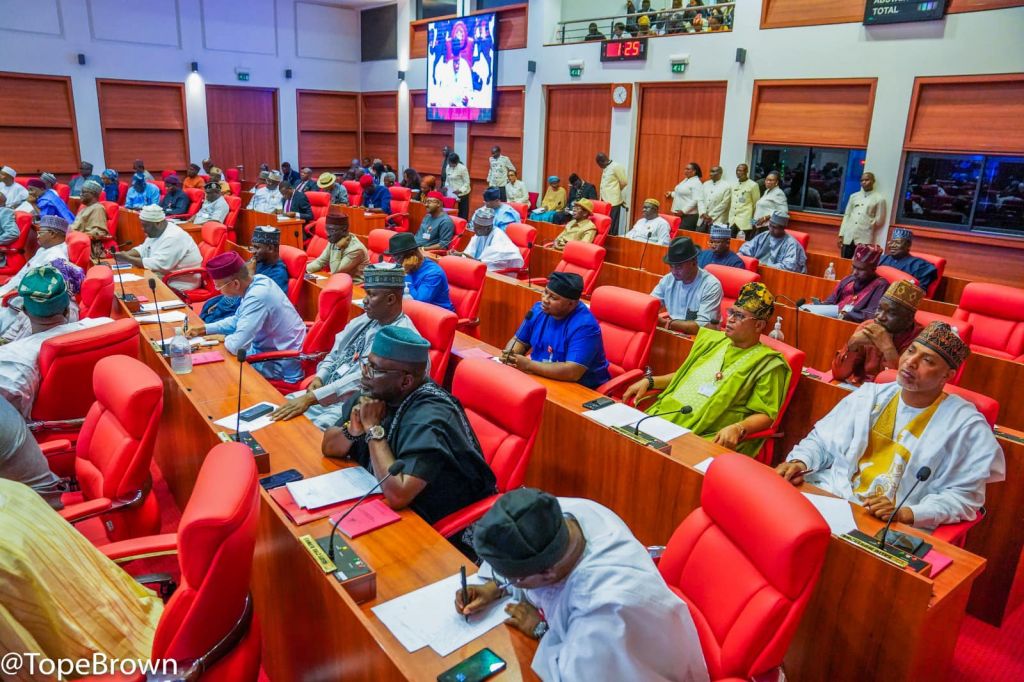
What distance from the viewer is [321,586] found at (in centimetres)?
183

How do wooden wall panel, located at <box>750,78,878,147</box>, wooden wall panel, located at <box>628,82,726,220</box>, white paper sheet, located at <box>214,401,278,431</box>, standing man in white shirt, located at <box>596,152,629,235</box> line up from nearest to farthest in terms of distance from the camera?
white paper sheet, located at <box>214,401,278,431</box> < wooden wall panel, located at <box>750,78,878,147</box> < wooden wall panel, located at <box>628,82,726,220</box> < standing man in white shirt, located at <box>596,152,629,235</box>

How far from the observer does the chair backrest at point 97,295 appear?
4365mm

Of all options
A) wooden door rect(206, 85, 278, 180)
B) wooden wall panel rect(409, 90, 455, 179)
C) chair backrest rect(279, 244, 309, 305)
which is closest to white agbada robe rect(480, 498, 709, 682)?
chair backrest rect(279, 244, 309, 305)

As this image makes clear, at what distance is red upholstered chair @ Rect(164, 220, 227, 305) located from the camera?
615 cm

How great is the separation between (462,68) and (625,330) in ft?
35.0

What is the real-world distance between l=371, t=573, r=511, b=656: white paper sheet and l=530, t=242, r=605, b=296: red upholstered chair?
13.6ft

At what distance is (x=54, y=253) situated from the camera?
5699 mm

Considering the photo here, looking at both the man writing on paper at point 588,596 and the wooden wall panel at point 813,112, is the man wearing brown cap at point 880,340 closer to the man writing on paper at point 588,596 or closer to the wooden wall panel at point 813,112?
the man writing on paper at point 588,596

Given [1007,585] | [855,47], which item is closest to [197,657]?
[1007,585]

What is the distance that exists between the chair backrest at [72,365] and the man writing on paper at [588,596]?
245cm

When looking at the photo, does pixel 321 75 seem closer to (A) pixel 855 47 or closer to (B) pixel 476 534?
(A) pixel 855 47

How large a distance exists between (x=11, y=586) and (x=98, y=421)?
1407mm

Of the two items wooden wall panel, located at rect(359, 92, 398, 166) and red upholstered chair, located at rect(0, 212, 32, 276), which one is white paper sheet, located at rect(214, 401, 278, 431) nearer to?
red upholstered chair, located at rect(0, 212, 32, 276)

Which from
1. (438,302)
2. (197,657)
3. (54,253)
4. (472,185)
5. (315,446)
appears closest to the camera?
(197,657)
